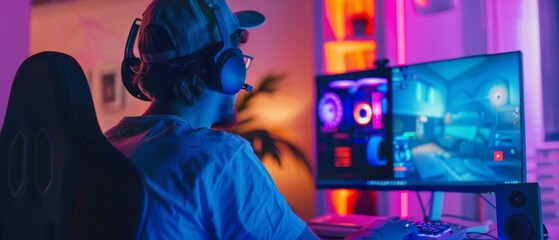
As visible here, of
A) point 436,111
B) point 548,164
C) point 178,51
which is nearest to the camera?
point 178,51

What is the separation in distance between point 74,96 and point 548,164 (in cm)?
188

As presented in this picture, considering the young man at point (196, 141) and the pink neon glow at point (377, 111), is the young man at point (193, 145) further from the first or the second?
the pink neon glow at point (377, 111)

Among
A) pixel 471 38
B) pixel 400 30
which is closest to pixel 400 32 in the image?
pixel 400 30

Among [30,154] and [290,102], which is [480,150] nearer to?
[30,154]

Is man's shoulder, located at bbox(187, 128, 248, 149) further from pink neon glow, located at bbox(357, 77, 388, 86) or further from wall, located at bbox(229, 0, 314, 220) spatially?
wall, located at bbox(229, 0, 314, 220)

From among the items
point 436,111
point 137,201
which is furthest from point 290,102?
point 137,201

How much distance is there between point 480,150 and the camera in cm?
163

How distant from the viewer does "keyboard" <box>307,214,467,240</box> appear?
1.30 metres

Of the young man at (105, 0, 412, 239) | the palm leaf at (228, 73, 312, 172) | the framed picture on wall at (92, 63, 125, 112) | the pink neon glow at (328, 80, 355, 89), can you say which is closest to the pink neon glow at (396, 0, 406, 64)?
the pink neon glow at (328, 80, 355, 89)

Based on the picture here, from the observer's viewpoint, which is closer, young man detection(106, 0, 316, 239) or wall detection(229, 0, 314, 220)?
young man detection(106, 0, 316, 239)

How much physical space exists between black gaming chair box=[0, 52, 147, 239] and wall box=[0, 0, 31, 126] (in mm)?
1242

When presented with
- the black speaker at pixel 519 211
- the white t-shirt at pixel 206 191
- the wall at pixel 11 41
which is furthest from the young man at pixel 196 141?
the wall at pixel 11 41

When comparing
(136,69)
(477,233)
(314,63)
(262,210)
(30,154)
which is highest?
(314,63)

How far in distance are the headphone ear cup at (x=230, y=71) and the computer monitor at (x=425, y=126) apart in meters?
0.78
